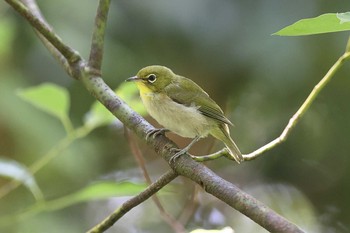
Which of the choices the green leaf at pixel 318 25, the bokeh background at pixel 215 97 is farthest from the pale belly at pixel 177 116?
the green leaf at pixel 318 25

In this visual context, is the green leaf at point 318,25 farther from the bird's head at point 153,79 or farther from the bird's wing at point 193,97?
the bird's head at point 153,79

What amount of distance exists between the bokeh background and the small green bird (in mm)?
424

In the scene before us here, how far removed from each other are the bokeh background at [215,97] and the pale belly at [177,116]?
18.2 inches

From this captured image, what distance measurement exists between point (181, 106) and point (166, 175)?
66 cm

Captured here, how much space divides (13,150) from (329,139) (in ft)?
3.53

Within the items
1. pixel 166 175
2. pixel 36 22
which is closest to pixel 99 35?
pixel 36 22

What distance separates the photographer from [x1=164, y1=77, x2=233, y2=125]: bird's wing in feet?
5.07

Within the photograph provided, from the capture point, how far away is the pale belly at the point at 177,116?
1502 mm

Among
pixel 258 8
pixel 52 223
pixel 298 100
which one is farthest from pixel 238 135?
pixel 52 223

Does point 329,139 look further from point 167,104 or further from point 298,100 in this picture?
point 167,104

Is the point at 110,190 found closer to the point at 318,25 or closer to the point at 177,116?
the point at 177,116

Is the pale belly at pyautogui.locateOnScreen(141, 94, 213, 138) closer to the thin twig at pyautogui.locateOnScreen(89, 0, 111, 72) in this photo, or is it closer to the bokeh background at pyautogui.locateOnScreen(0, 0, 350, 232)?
the thin twig at pyautogui.locateOnScreen(89, 0, 111, 72)

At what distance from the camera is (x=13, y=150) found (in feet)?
6.65

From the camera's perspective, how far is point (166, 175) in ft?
3.04
